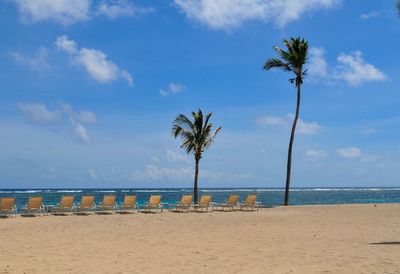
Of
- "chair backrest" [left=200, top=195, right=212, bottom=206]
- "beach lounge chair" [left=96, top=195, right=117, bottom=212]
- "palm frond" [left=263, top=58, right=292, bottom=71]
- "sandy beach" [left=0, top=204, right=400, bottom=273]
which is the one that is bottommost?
"sandy beach" [left=0, top=204, right=400, bottom=273]

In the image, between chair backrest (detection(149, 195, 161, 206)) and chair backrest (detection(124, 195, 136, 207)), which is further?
chair backrest (detection(149, 195, 161, 206))

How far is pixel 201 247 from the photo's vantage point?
11.1 metres

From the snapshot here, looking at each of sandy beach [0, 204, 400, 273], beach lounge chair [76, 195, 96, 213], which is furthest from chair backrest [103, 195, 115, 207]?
sandy beach [0, 204, 400, 273]

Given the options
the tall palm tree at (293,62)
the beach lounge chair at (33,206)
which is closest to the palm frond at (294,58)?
the tall palm tree at (293,62)

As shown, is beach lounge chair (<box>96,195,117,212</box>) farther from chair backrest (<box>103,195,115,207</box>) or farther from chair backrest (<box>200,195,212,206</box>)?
chair backrest (<box>200,195,212,206</box>)

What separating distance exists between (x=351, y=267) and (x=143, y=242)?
5.17 meters

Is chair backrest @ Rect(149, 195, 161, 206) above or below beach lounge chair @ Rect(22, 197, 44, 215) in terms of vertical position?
above

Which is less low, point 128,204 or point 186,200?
point 186,200

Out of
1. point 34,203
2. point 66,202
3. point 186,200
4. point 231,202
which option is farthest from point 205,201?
point 34,203

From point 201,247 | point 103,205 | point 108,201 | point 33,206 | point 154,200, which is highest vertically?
point 154,200

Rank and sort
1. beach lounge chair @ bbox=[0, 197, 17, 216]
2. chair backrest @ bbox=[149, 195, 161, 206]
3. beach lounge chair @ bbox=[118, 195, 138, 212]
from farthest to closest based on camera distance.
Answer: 1. chair backrest @ bbox=[149, 195, 161, 206]
2. beach lounge chair @ bbox=[118, 195, 138, 212]
3. beach lounge chair @ bbox=[0, 197, 17, 216]

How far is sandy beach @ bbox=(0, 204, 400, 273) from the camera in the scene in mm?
8688

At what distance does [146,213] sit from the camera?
73.9 ft

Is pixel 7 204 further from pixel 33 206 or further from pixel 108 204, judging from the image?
pixel 108 204
